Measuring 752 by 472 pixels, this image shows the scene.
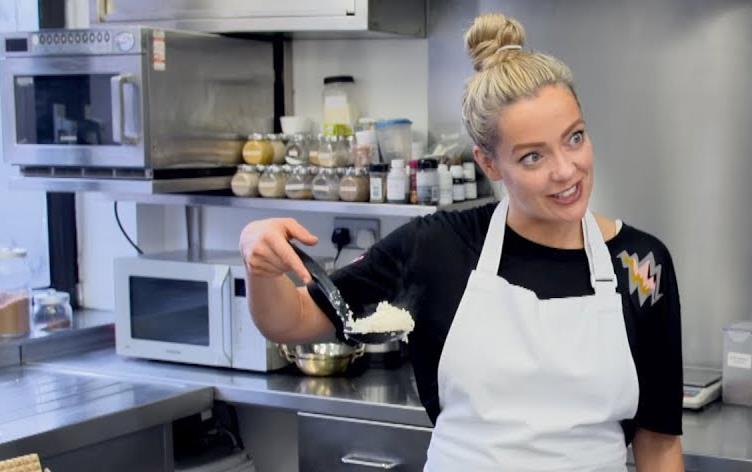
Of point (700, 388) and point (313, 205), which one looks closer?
point (700, 388)

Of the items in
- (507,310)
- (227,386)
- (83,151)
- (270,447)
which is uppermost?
(83,151)

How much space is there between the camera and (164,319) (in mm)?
2990

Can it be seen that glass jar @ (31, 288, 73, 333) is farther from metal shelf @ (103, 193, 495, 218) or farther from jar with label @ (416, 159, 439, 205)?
jar with label @ (416, 159, 439, 205)

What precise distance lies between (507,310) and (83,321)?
196 centimetres

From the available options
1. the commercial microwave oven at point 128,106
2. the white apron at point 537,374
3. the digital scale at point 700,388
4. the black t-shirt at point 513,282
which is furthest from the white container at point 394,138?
the white apron at point 537,374

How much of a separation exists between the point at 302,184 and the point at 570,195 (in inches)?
54.2

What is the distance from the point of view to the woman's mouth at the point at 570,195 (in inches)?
61.0

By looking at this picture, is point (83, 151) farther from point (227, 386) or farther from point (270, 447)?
point (270, 447)

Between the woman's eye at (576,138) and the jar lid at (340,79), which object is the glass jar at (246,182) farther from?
the woman's eye at (576,138)

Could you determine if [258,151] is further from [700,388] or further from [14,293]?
[700,388]

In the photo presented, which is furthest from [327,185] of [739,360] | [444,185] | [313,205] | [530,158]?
[530,158]

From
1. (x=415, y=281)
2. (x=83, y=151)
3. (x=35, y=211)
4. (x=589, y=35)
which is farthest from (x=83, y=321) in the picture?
(x=415, y=281)

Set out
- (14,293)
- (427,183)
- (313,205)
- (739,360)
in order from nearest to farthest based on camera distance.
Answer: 1. (739,360)
2. (427,183)
3. (313,205)
4. (14,293)

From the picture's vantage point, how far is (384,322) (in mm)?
1601
